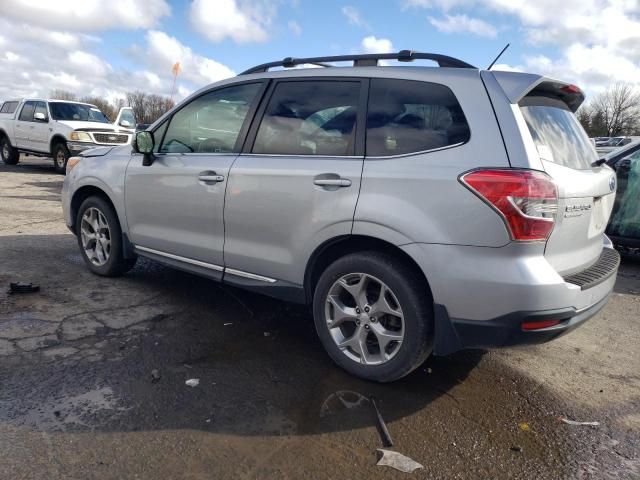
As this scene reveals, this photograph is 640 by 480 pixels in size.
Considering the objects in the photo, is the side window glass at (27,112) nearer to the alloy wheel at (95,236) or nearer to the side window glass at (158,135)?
the alloy wheel at (95,236)

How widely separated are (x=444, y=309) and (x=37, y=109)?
15495 millimetres

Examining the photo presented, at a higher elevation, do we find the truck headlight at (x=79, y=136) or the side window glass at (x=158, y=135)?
the side window glass at (x=158, y=135)

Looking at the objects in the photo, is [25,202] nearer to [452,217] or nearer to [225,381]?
[225,381]

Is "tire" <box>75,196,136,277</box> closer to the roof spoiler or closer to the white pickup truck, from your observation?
the roof spoiler

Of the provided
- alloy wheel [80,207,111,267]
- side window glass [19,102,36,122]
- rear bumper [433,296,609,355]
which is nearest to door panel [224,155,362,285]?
rear bumper [433,296,609,355]

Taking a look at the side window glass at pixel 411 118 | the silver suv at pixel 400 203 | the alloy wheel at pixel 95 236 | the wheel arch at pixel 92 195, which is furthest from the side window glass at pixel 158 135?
the side window glass at pixel 411 118

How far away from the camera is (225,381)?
3.18 metres

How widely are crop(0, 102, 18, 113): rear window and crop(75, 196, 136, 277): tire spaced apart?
1338 centimetres

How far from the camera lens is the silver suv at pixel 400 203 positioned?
270cm

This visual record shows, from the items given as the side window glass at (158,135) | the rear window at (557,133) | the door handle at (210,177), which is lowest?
the door handle at (210,177)

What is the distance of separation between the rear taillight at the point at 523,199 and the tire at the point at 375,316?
0.61 meters

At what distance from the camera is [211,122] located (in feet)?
13.6

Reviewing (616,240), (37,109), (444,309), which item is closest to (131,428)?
(444,309)

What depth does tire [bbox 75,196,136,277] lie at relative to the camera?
4.83 meters
